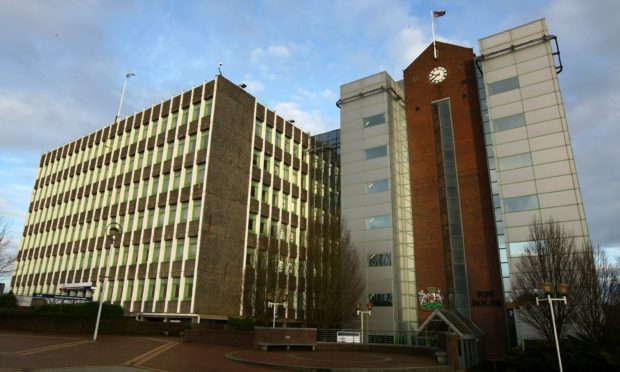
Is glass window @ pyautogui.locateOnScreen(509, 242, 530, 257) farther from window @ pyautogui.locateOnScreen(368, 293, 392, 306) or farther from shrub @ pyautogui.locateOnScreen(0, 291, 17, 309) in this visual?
shrub @ pyautogui.locateOnScreen(0, 291, 17, 309)

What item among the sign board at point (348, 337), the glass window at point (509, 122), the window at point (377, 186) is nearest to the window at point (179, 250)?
the sign board at point (348, 337)

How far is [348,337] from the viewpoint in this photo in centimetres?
3209

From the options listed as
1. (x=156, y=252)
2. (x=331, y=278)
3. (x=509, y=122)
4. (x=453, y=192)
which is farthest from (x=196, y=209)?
(x=509, y=122)

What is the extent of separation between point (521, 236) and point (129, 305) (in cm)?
3857

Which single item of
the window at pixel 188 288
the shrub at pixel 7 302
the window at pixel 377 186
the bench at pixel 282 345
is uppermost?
the window at pixel 377 186

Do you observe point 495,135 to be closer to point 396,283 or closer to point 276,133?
point 396,283

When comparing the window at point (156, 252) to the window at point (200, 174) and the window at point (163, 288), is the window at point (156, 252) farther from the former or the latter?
the window at point (200, 174)

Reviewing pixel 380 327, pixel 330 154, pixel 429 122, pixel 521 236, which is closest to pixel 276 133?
pixel 330 154

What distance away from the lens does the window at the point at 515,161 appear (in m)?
37.9

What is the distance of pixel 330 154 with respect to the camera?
198 ft

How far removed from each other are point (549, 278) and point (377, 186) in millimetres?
20879

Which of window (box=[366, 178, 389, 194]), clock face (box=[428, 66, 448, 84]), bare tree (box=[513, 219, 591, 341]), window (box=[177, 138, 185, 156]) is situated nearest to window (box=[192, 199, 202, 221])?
window (box=[177, 138, 185, 156])

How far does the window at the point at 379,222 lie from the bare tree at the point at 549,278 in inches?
575

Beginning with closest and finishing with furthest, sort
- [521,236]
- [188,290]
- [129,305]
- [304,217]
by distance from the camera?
[521,236] < [188,290] < [129,305] < [304,217]
